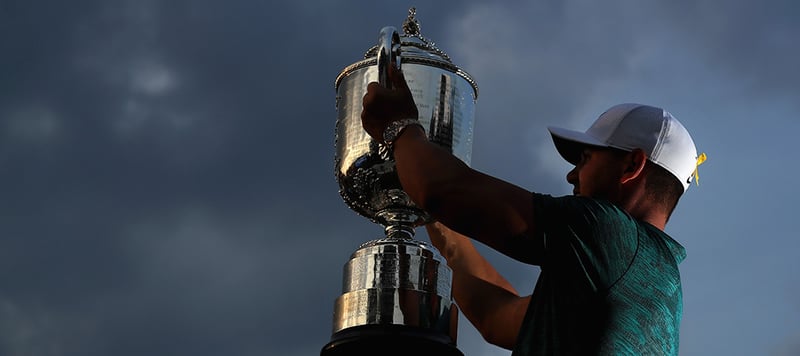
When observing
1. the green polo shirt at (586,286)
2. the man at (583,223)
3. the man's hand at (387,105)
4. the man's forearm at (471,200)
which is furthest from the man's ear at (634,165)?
the man's hand at (387,105)

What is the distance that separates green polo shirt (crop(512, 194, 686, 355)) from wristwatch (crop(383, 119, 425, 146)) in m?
0.53

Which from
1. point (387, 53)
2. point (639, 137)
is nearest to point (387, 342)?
point (387, 53)

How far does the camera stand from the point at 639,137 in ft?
14.6

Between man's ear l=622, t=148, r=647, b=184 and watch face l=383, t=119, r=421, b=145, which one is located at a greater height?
man's ear l=622, t=148, r=647, b=184

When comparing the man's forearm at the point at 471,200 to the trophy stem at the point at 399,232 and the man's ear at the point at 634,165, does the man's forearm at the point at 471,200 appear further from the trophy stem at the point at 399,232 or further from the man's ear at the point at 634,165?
the trophy stem at the point at 399,232

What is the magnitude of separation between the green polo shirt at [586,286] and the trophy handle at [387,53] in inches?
27.8

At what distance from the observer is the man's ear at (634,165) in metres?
4.41

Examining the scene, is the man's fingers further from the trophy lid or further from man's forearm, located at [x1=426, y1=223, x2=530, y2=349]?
man's forearm, located at [x1=426, y1=223, x2=530, y2=349]

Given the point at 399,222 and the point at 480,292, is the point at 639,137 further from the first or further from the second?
the point at 480,292

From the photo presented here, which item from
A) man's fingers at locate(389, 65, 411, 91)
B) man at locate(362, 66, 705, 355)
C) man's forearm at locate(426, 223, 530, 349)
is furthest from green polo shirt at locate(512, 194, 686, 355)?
man's forearm at locate(426, 223, 530, 349)

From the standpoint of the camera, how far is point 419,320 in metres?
4.46

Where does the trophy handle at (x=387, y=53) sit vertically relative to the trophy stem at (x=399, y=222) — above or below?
above

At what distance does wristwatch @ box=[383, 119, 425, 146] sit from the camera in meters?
4.13

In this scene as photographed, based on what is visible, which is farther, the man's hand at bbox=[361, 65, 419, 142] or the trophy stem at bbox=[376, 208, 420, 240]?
the trophy stem at bbox=[376, 208, 420, 240]
